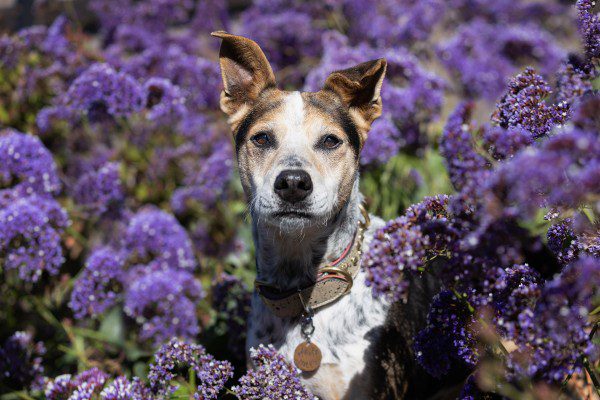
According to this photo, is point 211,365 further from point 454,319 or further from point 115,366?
point 115,366

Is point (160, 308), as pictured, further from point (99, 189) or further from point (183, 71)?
point (183, 71)

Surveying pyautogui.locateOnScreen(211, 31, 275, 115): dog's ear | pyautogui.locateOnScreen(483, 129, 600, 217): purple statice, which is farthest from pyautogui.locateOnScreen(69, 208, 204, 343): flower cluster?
pyautogui.locateOnScreen(483, 129, 600, 217): purple statice

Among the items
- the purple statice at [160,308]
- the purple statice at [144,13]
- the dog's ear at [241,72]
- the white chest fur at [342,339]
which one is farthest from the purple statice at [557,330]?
the purple statice at [144,13]

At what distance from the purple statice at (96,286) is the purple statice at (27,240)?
9.8 inches

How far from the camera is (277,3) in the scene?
7.36 m

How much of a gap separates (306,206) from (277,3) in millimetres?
5050

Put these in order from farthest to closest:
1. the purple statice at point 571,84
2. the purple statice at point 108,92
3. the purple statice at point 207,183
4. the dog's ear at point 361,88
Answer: the purple statice at point 207,183 < the purple statice at point 108,92 < the dog's ear at point 361,88 < the purple statice at point 571,84

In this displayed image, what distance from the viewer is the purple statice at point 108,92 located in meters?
4.51

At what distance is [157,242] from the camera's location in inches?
178

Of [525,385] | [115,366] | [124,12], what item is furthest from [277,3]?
[525,385]

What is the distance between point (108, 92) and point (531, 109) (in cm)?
321

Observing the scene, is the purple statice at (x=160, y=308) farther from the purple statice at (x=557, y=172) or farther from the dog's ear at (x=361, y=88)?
the purple statice at (x=557, y=172)

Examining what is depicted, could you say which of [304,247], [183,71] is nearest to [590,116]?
[304,247]

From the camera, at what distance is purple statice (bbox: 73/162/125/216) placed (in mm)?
4734
